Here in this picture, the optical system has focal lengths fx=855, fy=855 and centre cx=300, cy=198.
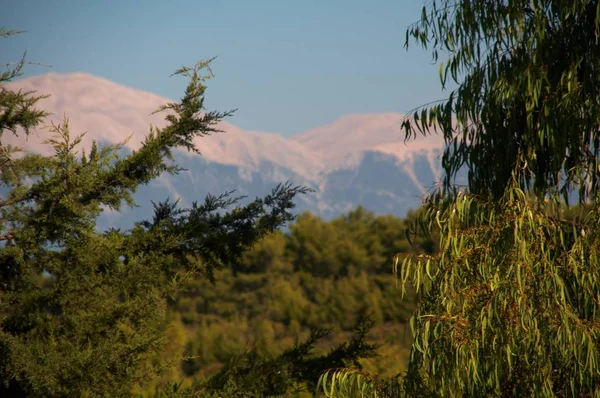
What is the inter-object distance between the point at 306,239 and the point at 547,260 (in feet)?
65.6

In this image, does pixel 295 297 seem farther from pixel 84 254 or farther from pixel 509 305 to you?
pixel 509 305

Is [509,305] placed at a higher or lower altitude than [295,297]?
lower

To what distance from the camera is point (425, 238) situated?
7660mm

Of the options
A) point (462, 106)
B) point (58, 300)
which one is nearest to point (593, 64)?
point (462, 106)

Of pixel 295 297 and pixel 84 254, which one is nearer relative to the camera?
pixel 84 254

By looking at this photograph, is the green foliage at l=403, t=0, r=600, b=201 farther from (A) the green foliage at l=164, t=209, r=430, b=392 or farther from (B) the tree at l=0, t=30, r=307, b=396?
(A) the green foliage at l=164, t=209, r=430, b=392

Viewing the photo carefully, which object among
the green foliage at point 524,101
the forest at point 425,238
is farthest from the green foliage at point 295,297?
the green foliage at point 524,101

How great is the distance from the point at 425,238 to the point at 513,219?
2291 mm

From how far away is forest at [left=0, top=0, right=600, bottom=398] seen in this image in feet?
17.3

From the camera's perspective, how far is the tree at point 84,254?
7410mm

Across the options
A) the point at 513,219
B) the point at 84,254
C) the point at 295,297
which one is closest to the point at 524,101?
the point at 513,219

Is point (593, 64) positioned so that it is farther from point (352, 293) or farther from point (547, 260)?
point (352, 293)

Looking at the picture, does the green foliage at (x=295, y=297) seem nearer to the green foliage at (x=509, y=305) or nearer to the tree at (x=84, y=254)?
the tree at (x=84, y=254)

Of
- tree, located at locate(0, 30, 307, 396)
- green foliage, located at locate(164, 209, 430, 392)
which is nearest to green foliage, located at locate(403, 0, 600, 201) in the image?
tree, located at locate(0, 30, 307, 396)
